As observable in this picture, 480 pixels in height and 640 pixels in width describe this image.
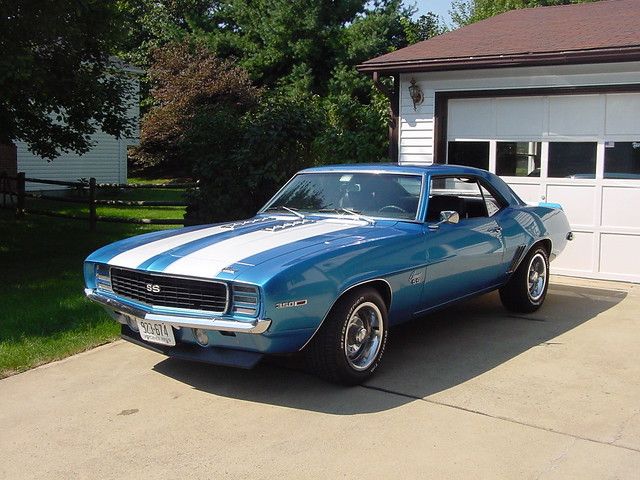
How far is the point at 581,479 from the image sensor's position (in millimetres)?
3662

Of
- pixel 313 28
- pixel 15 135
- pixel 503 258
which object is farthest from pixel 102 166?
pixel 503 258

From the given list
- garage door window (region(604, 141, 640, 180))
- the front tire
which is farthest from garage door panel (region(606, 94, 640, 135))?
the front tire

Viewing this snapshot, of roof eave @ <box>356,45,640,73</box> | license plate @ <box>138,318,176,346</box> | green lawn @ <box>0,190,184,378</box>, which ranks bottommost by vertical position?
green lawn @ <box>0,190,184,378</box>

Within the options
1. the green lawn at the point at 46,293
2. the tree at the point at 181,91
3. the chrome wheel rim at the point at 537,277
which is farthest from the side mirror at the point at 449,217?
the tree at the point at 181,91

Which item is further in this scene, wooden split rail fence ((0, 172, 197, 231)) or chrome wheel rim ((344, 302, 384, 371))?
wooden split rail fence ((0, 172, 197, 231))

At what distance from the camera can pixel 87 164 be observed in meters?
23.3

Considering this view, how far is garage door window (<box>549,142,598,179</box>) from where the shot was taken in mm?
9023

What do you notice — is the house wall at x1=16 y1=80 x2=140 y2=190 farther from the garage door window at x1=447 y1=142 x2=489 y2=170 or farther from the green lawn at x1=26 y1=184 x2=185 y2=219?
the garage door window at x1=447 y1=142 x2=489 y2=170

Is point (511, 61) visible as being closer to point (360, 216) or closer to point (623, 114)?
point (623, 114)

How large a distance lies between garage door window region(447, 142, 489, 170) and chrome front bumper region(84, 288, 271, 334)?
20.3 feet

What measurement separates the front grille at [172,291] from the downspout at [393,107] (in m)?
6.15

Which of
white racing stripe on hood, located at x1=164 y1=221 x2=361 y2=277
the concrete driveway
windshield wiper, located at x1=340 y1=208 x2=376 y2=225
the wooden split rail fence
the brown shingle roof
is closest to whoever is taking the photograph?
the concrete driveway

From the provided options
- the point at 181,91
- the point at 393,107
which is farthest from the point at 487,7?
the point at 393,107

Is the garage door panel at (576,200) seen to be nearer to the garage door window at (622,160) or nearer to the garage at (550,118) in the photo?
the garage at (550,118)
